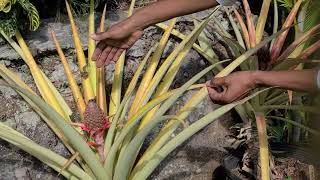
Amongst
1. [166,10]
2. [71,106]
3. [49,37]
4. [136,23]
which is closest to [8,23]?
[49,37]

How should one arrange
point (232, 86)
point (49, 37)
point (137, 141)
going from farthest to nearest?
point (49, 37)
point (137, 141)
point (232, 86)

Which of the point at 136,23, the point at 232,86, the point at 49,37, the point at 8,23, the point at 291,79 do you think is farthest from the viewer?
the point at 49,37

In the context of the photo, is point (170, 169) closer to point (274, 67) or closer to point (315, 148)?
point (274, 67)

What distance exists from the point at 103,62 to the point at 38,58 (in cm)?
43

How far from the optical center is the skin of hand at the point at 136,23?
143 cm

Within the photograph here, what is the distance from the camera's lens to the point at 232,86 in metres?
1.23

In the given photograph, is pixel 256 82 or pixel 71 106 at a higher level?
pixel 256 82

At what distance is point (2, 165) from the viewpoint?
162 cm

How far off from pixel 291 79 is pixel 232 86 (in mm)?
177

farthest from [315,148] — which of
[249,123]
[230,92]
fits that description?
[249,123]

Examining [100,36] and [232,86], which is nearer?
[232,86]

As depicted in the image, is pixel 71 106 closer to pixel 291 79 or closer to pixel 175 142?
pixel 175 142

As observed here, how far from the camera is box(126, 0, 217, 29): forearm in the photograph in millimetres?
1424

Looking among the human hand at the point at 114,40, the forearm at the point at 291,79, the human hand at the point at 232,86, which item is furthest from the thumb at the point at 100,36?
the forearm at the point at 291,79
